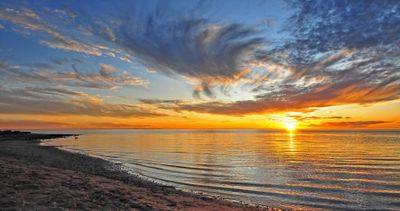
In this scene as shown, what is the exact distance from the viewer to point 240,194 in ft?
68.5

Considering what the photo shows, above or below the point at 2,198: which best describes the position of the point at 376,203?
below

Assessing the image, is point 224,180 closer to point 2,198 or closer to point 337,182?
point 337,182

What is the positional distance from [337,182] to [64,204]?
23409 millimetres

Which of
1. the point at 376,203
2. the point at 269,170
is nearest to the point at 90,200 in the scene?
the point at 376,203

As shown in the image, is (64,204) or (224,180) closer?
(64,204)

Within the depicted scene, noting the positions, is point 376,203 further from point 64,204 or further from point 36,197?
point 36,197

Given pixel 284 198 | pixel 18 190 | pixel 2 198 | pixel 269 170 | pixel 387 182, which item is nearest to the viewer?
pixel 2 198

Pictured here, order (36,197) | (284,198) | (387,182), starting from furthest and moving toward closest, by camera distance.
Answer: (387,182)
(284,198)
(36,197)

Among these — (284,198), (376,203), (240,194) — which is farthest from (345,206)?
(240,194)

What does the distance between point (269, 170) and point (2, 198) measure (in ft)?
89.4

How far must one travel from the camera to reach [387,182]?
83.1 feet

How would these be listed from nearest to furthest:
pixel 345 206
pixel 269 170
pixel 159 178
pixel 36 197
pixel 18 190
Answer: pixel 36 197 → pixel 18 190 → pixel 345 206 → pixel 159 178 → pixel 269 170

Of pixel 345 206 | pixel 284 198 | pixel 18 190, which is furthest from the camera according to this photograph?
pixel 284 198

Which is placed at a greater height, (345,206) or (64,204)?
(64,204)
